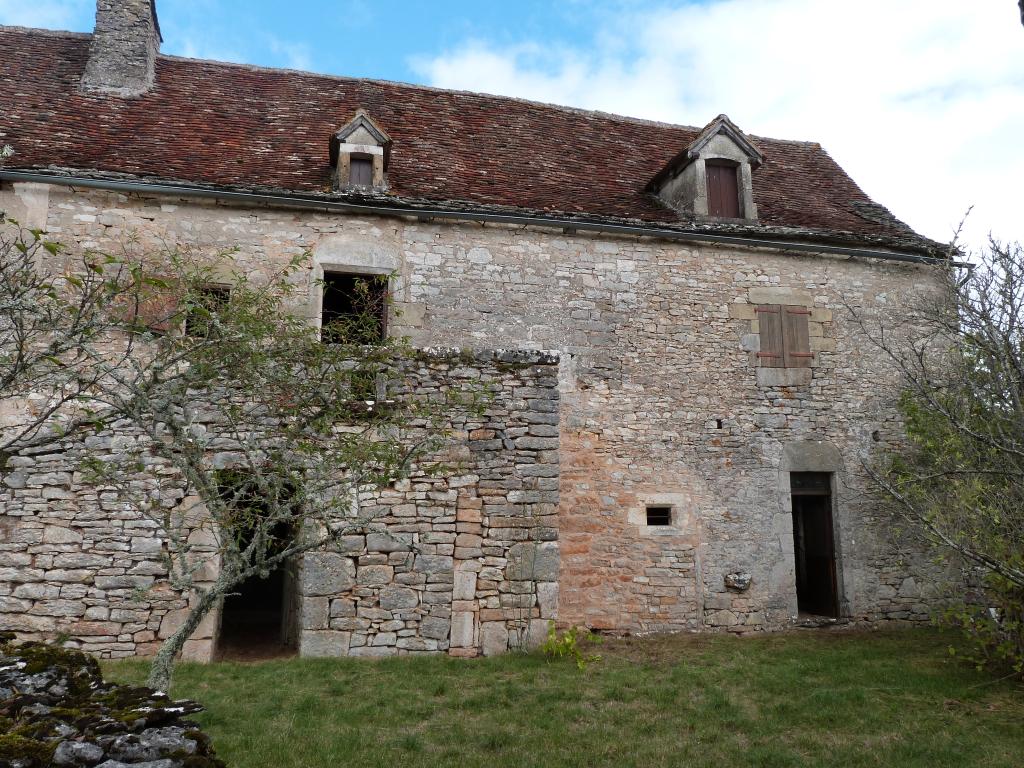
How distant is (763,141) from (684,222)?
4.22 metres

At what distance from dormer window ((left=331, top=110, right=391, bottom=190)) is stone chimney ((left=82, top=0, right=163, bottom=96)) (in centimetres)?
347

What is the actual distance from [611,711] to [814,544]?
18.3ft

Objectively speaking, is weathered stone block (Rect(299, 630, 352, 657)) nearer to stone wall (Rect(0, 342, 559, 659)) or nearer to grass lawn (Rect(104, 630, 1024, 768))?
stone wall (Rect(0, 342, 559, 659))

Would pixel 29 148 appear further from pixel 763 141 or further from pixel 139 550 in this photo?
pixel 763 141

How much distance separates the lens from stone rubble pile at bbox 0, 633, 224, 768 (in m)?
2.23

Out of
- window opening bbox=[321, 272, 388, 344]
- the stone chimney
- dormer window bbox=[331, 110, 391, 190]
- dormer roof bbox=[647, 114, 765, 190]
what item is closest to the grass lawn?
window opening bbox=[321, 272, 388, 344]

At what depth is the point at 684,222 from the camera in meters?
9.41

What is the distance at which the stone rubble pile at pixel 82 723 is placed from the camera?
223 centimetres

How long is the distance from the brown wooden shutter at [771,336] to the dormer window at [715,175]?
4.25 feet

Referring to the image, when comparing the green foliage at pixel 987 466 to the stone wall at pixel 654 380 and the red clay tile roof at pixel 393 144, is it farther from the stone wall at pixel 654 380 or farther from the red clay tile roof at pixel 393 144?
the red clay tile roof at pixel 393 144

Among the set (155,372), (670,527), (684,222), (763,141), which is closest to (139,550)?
(155,372)

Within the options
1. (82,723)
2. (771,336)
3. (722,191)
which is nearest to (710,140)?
(722,191)

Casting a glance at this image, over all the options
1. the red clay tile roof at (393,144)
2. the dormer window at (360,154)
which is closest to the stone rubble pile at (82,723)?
the red clay tile roof at (393,144)

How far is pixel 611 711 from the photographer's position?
5.35 metres
